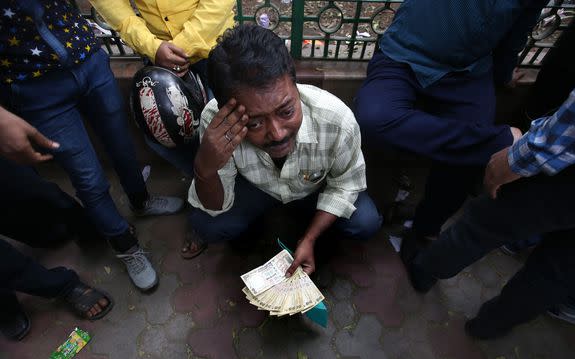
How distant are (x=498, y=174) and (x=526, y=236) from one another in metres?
0.35

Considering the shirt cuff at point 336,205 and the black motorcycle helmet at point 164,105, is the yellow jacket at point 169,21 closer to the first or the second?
the black motorcycle helmet at point 164,105

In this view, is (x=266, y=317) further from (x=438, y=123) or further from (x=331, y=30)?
(x=331, y=30)

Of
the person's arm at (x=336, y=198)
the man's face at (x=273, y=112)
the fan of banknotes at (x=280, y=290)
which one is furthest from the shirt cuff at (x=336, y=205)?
the man's face at (x=273, y=112)

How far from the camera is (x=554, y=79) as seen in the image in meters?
2.23

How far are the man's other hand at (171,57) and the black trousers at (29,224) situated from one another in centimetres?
107

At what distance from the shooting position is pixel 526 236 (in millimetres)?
1521

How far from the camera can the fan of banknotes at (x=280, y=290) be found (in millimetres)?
1743

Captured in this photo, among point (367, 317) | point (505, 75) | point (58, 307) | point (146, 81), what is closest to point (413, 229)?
point (367, 317)

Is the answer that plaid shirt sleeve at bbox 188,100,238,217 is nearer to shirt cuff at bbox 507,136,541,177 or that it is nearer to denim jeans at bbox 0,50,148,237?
denim jeans at bbox 0,50,148,237

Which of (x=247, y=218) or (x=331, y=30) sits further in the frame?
(x=331, y=30)

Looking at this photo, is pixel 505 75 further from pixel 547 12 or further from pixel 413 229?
pixel 413 229

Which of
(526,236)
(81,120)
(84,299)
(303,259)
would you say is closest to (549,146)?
(526,236)

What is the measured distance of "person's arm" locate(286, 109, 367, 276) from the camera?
1.89m

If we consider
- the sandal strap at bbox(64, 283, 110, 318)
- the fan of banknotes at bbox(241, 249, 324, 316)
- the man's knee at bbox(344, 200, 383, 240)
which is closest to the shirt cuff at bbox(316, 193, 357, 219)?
the man's knee at bbox(344, 200, 383, 240)
